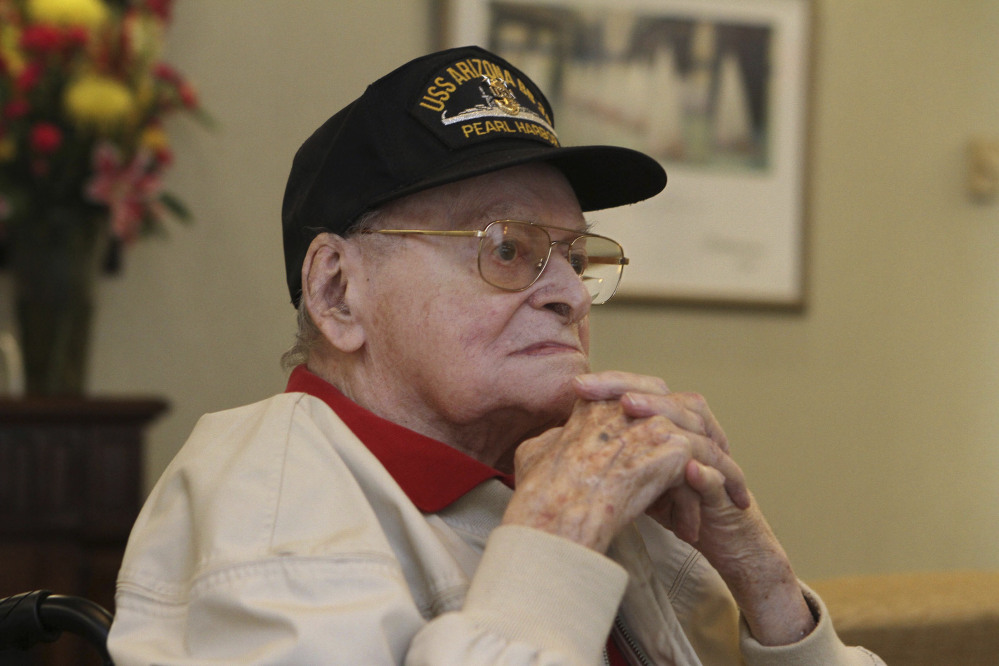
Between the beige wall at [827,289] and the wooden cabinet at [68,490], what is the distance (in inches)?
14.8

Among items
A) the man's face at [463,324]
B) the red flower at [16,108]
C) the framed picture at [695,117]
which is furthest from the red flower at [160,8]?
the man's face at [463,324]

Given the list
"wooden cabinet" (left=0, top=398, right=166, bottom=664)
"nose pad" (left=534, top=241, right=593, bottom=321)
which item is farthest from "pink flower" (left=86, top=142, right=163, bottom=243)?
"nose pad" (left=534, top=241, right=593, bottom=321)

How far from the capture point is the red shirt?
1.04 meters

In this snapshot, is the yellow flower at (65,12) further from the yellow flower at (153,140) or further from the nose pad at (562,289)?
the nose pad at (562,289)

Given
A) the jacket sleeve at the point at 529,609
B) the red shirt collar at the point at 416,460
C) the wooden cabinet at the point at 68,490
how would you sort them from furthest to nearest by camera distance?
the wooden cabinet at the point at 68,490 → the red shirt collar at the point at 416,460 → the jacket sleeve at the point at 529,609

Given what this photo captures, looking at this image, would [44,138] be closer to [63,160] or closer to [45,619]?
[63,160]

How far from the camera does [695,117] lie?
2.75 metres

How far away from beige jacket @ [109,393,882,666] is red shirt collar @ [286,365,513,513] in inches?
1.2

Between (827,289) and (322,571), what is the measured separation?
7.55 ft

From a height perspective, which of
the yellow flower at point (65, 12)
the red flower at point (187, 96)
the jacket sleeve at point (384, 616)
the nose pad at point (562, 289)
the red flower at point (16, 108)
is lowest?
the jacket sleeve at point (384, 616)

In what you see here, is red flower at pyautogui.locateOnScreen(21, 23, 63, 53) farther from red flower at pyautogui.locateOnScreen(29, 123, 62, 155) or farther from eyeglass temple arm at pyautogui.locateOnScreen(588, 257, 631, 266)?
eyeglass temple arm at pyautogui.locateOnScreen(588, 257, 631, 266)

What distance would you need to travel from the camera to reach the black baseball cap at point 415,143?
1.09 metres

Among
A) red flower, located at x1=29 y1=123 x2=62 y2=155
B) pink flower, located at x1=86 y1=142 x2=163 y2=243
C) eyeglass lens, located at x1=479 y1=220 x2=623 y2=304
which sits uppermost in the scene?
red flower, located at x1=29 y1=123 x2=62 y2=155

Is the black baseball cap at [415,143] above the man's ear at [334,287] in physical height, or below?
above
